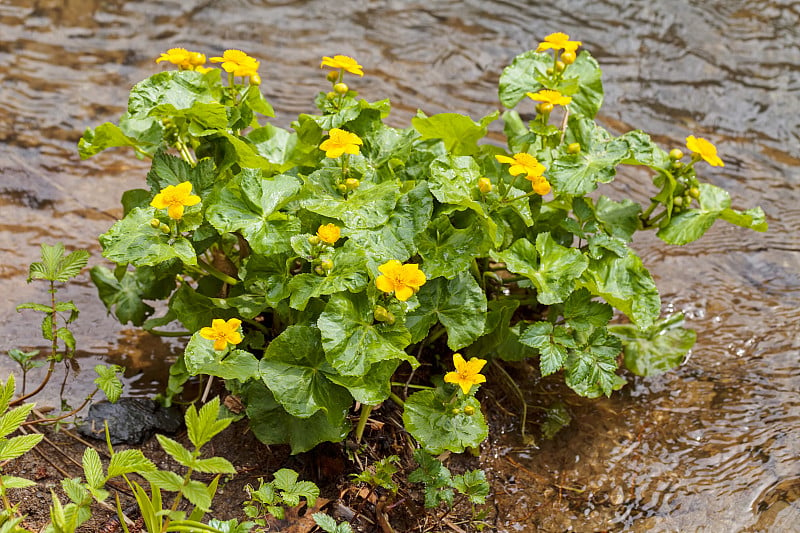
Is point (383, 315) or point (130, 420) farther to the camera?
point (130, 420)

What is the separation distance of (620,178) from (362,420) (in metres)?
2.24

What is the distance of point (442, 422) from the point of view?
7.23 ft

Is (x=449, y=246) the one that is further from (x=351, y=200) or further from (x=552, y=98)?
(x=552, y=98)

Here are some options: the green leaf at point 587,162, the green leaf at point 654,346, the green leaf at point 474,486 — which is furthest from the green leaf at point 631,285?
the green leaf at point 474,486

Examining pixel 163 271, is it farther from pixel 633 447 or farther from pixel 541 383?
pixel 633 447

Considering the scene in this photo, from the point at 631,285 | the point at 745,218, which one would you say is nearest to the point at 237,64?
the point at 631,285

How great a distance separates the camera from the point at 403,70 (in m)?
4.58

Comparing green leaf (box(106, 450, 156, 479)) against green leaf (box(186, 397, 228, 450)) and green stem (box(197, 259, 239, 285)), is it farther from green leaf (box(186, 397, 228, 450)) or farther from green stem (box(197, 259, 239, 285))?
green stem (box(197, 259, 239, 285))

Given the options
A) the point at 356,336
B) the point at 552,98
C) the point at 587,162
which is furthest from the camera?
the point at 587,162

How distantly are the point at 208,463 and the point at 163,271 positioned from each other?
82 centimetres

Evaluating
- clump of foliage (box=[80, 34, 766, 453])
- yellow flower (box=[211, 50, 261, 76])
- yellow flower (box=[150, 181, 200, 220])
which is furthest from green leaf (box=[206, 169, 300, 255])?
yellow flower (box=[211, 50, 261, 76])

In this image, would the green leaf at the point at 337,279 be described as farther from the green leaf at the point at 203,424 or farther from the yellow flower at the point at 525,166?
the yellow flower at the point at 525,166

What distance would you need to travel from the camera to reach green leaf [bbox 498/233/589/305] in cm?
236

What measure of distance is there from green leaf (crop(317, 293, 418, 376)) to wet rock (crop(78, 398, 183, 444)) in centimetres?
89
